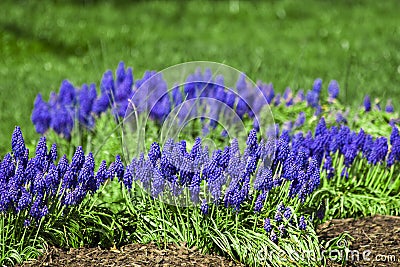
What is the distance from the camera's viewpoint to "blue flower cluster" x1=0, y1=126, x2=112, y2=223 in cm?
336

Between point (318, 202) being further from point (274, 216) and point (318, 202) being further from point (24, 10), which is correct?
point (24, 10)

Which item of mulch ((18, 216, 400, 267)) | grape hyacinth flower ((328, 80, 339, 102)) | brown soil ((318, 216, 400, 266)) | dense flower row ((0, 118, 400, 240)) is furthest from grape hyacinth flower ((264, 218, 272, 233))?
grape hyacinth flower ((328, 80, 339, 102))

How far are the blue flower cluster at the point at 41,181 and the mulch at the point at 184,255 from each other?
274 millimetres

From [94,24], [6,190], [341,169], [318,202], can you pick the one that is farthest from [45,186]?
[94,24]

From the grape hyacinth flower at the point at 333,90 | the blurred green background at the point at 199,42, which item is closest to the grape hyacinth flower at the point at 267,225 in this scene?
the grape hyacinth flower at the point at 333,90

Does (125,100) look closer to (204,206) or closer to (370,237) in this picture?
(204,206)

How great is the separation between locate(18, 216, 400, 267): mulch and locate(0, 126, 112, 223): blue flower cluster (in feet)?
0.90

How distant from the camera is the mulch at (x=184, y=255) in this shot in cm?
340

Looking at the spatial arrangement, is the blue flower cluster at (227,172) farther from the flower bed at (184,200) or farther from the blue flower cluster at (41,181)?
the blue flower cluster at (41,181)

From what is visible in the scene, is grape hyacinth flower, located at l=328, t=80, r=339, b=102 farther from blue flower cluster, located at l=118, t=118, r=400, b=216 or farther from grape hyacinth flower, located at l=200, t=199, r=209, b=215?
grape hyacinth flower, located at l=200, t=199, r=209, b=215

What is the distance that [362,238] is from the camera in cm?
391

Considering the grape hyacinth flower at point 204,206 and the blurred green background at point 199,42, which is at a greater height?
the blurred green background at point 199,42

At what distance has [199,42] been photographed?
31.9 ft

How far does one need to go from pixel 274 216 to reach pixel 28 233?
1.40 meters
